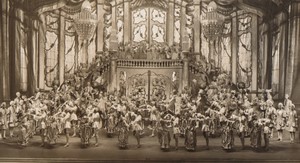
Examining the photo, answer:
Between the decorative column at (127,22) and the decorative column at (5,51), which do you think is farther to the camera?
the decorative column at (127,22)

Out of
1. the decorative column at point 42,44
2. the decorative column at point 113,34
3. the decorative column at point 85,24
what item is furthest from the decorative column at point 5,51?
the decorative column at point 113,34

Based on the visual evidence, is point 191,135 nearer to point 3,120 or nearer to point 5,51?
point 3,120

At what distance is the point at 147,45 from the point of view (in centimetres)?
1397

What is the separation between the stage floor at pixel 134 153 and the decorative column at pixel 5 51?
118 centimetres

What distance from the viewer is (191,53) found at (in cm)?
1484

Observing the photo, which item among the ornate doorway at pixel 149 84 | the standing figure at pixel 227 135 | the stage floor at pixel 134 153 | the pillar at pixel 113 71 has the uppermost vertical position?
the pillar at pixel 113 71

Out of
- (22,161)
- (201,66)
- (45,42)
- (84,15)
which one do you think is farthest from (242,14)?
(22,161)

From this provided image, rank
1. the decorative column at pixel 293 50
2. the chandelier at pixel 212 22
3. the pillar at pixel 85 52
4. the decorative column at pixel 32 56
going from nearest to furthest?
the decorative column at pixel 293 50 → the decorative column at pixel 32 56 → the chandelier at pixel 212 22 → the pillar at pixel 85 52

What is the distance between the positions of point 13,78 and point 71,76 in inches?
70.7

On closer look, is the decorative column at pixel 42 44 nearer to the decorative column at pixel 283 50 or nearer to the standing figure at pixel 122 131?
the standing figure at pixel 122 131

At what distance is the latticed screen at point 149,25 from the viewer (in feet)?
48.3

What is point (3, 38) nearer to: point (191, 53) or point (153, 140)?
point (153, 140)

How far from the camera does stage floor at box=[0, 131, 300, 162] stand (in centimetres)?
979

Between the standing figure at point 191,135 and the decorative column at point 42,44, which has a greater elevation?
the decorative column at point 42,44
